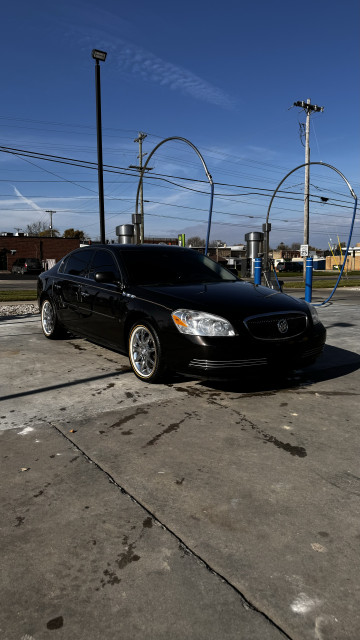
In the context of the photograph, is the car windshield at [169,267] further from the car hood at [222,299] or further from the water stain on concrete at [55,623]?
the water stain on concrete at [55,623]

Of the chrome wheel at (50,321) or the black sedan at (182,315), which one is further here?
the chrome wheel at (50,321)

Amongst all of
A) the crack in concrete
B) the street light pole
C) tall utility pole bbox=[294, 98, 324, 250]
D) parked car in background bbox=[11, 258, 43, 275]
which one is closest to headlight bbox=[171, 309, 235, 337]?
the crack in concrete

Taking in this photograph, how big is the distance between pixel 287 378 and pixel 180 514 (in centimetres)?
291

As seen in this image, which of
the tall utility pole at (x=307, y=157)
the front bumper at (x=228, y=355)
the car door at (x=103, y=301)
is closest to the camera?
the front bumper at (x=228, y=355)

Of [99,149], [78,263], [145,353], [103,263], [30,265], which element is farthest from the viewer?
[30,265]

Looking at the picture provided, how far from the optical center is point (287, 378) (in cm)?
501

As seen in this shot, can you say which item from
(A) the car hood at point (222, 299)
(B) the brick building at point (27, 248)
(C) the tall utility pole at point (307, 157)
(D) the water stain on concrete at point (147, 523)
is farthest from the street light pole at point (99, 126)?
(B) the brick building at point (27, 248)

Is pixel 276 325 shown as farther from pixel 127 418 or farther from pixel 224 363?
pixel 127 418

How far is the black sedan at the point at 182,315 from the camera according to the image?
4.13 metres

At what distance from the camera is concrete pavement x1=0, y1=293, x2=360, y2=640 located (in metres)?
1.73

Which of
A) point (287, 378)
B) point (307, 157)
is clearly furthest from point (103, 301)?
point (307, 157)

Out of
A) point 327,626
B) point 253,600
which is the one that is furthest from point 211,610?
point 327,626

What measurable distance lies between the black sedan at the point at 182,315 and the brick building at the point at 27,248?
4859 centimetres

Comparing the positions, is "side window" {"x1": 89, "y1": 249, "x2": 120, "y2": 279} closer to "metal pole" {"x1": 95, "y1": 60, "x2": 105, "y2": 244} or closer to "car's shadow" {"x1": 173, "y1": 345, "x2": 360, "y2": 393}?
"car's shadow" {"x1": 173, "y1": 345, "x2": 360, "y2": 393}
